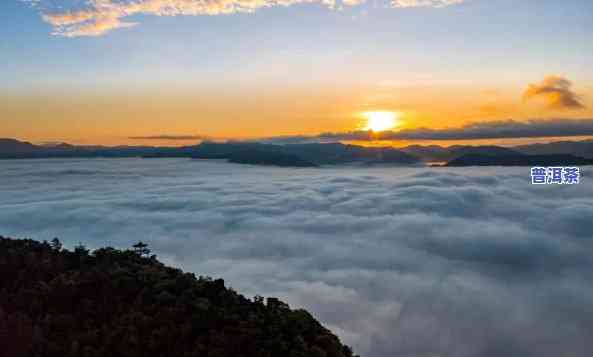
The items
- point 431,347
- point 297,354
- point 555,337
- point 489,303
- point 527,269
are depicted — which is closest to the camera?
point 297,354

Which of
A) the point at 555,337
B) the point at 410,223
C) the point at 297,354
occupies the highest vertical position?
the point at 297,354

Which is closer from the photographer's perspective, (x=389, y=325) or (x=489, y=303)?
(x=389, y=325)

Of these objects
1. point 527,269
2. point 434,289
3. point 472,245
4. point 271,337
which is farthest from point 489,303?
point 271,337

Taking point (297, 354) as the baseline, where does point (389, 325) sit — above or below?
below

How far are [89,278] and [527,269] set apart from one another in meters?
149

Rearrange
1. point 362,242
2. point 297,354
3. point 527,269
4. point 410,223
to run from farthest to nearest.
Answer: point 410,223
point 362,242
point 527,269
point 297,354

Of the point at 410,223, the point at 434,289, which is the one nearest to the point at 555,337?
the point at 434,289

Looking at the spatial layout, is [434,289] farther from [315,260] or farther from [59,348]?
[59,348]

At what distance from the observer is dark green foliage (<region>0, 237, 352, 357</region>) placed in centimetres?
3247

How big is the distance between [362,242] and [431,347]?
256ft

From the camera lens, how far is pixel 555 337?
10188 centimetres

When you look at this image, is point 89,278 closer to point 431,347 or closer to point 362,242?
point 431,347

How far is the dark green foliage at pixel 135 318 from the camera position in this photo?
107ft

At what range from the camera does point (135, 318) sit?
3653 cm
